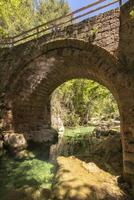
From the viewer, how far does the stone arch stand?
7051 millimetres

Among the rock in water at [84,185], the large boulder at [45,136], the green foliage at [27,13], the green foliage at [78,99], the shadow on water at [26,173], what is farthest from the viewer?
the green foliage at [78,99]

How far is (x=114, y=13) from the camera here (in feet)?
25.8

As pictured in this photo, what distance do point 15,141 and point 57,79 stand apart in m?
3.52

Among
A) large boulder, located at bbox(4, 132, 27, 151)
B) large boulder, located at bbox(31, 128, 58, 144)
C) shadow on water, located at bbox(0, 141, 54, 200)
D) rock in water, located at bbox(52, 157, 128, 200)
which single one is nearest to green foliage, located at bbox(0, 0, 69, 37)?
large boulder, located at bbox(4, 132, 27, 151)

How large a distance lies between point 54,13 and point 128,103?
20916 millimetres

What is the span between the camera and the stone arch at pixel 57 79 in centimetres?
705

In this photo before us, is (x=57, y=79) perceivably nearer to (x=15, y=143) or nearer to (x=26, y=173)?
(x=15, y=143)

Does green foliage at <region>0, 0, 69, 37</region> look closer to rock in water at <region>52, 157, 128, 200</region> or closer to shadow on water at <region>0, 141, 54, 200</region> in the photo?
shadow on water at <region>0, 141, 54, 200</region>

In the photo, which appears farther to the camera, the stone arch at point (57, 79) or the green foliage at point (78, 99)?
the green foliage at point (78, 99)

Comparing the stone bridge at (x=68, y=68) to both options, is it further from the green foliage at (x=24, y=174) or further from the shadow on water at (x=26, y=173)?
the green foliage at (x=24, y=174)

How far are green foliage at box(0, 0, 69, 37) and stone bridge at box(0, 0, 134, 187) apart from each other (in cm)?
186

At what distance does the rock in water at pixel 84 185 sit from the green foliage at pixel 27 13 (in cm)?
703

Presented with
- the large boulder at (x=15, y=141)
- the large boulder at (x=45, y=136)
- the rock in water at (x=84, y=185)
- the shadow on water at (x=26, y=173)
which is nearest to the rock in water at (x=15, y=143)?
the large boulder at (x=15, y=141)

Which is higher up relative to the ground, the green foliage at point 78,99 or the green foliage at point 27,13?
the green foliage at point 27,13
